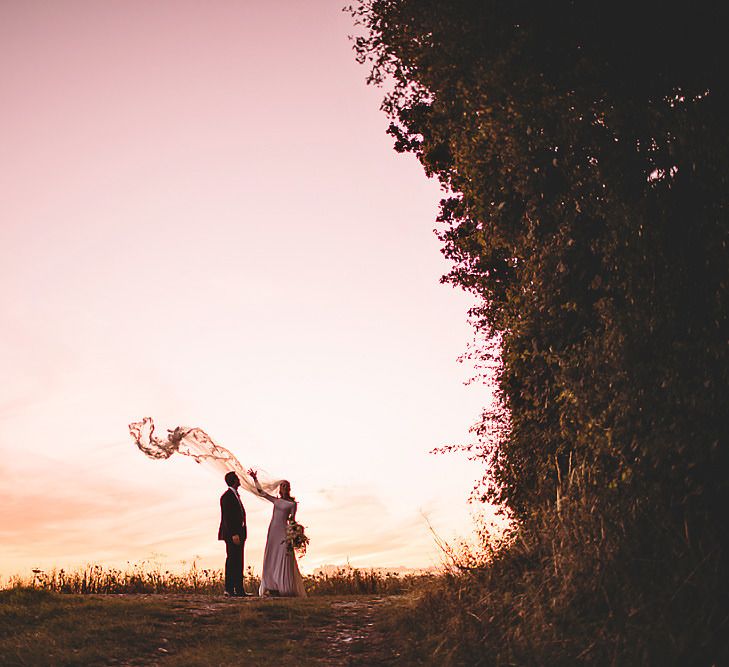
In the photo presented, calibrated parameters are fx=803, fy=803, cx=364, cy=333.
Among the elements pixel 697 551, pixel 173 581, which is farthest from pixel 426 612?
pixel 173 581

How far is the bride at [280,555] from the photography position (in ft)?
64.5

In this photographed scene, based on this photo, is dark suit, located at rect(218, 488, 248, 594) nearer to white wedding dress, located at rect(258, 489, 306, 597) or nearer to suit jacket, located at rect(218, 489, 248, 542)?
→ suit jacket, located at rect(218, 489, 248, 542)

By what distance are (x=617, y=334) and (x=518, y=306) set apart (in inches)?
112

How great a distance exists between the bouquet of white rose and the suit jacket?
1.11 meters

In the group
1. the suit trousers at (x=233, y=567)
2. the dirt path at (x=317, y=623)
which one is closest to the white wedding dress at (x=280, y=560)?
the suit trousers at (x=233, y=567)

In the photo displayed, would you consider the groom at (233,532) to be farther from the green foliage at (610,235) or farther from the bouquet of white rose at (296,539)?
the green foliage at (610,235)

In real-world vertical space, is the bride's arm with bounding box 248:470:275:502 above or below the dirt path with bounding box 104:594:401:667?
above

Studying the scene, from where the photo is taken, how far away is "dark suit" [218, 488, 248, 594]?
Answer: 1945cm

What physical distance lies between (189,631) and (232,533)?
6.20 meters

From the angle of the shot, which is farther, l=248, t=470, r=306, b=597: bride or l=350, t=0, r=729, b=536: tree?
l=248, t=470, r=306, b=597: bride

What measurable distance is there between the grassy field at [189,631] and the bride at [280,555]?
9.08ft

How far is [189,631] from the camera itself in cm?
1351

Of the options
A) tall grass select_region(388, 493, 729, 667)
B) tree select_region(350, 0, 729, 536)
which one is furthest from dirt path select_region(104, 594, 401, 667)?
tree select_region(350, 0, 729, 536)

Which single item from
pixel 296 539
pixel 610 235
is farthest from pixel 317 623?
pixel 610 235
